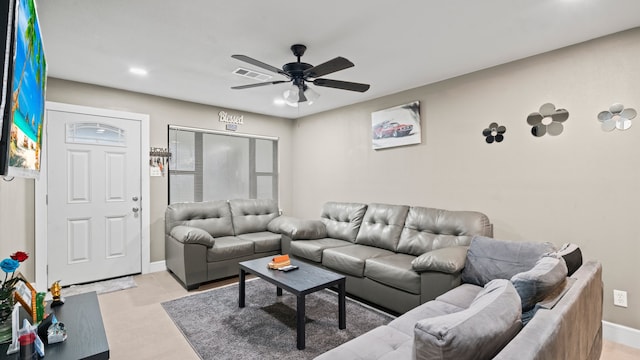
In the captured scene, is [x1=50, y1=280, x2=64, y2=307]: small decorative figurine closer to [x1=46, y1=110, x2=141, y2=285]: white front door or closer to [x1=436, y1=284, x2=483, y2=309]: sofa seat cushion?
[x1=46, y1=110, x2=141, y2=285]: white front door

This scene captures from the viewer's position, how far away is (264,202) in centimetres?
500

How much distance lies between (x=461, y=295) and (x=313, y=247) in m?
1.79

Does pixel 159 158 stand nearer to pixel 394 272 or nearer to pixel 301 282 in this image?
pixel 301 282

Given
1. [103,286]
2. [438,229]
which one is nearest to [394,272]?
[438,229]

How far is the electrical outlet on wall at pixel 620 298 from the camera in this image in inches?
96.7

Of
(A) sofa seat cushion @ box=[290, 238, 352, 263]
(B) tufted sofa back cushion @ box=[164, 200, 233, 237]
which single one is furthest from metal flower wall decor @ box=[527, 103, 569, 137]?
(B) tufted sofa back cushion @ box=[164, 200, 233, 237]

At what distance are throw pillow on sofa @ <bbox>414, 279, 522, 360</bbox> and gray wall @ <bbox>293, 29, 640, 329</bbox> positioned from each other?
205 cm

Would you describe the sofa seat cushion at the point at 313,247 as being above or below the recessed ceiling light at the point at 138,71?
below

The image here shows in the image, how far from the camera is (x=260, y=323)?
2725 mm

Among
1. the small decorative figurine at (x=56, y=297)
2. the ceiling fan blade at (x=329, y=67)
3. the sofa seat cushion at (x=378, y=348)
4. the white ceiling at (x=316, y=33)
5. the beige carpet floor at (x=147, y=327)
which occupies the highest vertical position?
the white ceiling at (x=316, y=33)

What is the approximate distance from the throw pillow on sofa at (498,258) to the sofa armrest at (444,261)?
83 mm

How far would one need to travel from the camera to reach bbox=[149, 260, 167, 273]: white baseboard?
4188 mm

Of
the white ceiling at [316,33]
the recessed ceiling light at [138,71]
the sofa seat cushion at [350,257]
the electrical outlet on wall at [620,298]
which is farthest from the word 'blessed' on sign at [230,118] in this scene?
the electrical outlet on wall at [620,298]

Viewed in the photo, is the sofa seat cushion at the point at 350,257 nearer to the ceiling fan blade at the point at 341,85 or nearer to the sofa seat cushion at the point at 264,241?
the sofa seat cushion at the point at 264,241
